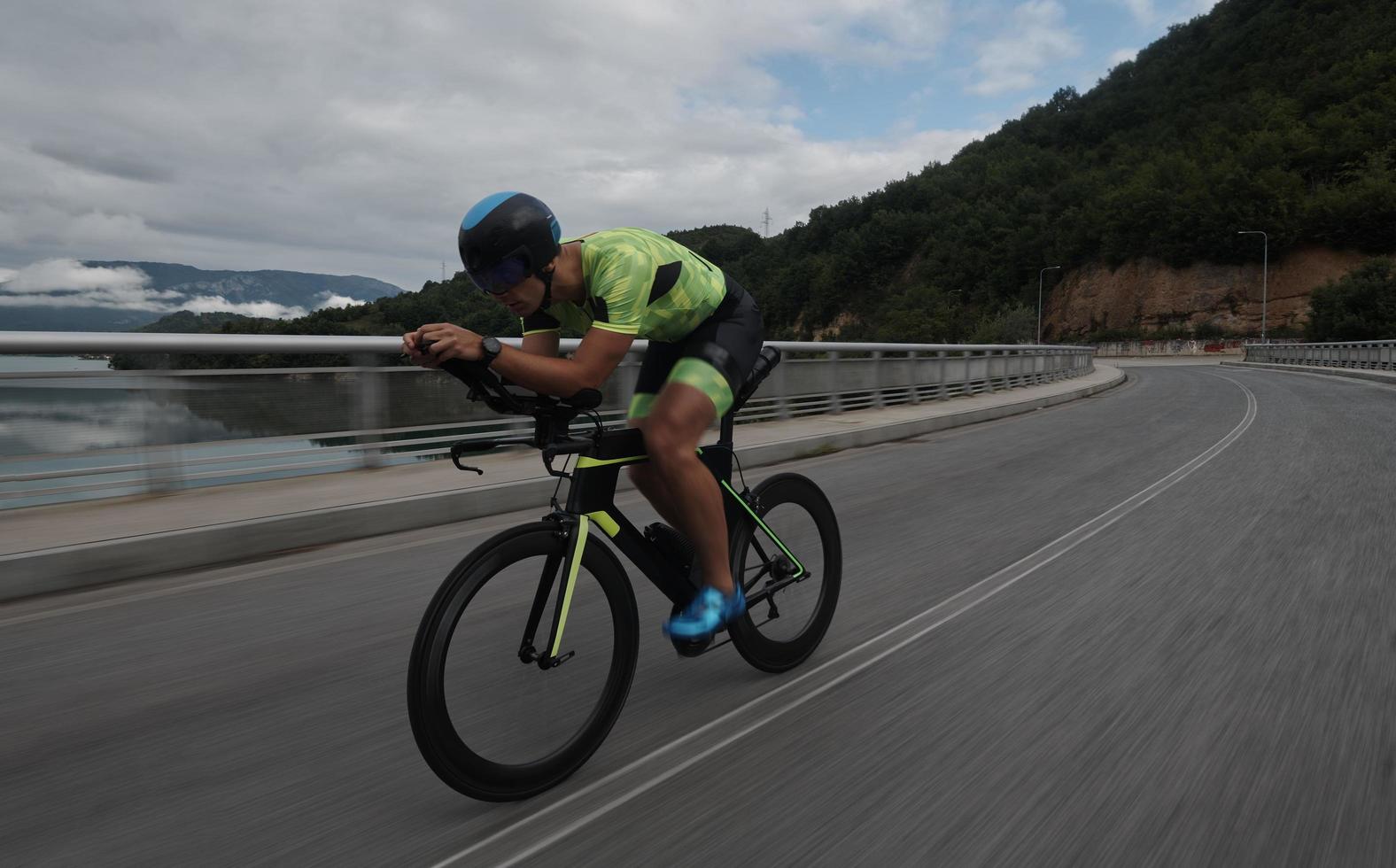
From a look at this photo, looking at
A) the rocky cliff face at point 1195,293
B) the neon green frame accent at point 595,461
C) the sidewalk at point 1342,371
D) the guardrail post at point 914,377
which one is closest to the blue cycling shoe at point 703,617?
the neon green frame accent at point 595,461

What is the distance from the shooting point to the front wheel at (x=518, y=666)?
2.29 m

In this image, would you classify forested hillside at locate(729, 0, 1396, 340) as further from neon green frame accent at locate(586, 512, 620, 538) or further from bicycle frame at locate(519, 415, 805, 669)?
neon green frame accent at locate(586, 512, 620, 538)

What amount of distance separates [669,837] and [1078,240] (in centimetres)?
10148

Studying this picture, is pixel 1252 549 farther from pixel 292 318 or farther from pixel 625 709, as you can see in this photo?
pixel 292 318

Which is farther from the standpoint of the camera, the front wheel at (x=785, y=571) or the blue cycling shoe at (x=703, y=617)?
the front wheel at (x=785, y=571)

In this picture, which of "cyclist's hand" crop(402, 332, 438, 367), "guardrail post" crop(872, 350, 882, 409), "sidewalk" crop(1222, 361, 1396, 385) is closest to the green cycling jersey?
"cyclist's hand" crop(402, 332, 438, 367)

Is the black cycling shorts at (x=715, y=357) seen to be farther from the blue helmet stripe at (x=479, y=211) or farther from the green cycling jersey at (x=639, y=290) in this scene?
the blue helmet stripe at (x=479, y=211)

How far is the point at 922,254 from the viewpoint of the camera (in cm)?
12281

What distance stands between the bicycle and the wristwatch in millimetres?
57

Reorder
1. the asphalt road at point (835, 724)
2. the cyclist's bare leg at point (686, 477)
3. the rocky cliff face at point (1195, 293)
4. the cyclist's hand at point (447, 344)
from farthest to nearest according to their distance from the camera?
1. the rocky cliff face at point (1195, 293)
2. the cyclist's bare leg at point (686, 477)
3. the asphalt road at point (835, 724)
4. the cyclist's hand at point (447, 344)

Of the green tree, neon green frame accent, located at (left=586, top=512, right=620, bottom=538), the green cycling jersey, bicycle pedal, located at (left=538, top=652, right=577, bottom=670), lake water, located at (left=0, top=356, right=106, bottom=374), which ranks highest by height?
the green tree

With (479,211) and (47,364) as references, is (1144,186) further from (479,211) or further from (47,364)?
(479,211)

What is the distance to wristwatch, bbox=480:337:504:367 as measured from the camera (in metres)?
2.23

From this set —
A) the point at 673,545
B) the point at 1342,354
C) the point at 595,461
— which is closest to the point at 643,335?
the point at 595,461
